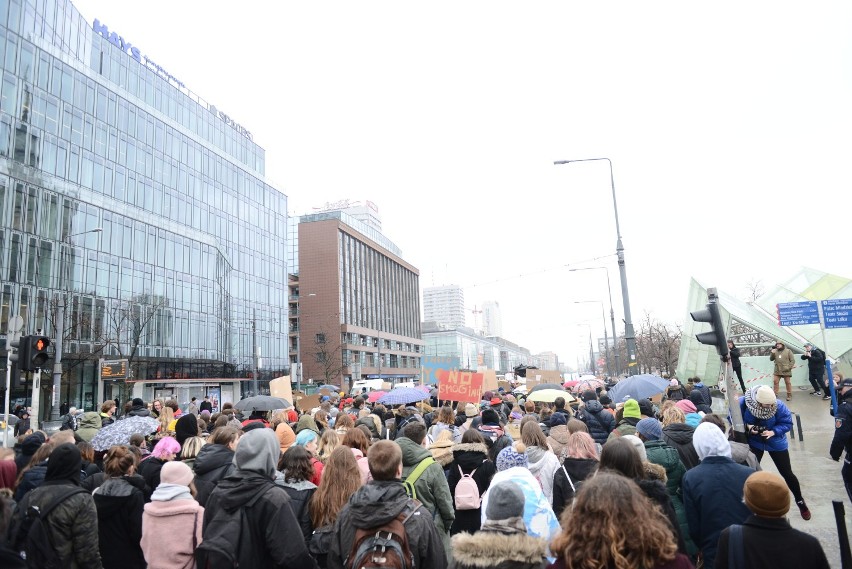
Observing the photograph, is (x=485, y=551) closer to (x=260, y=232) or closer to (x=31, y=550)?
(x=31, y=550)

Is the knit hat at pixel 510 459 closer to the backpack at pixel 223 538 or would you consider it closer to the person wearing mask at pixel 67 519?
the backpack at pixel 223 538

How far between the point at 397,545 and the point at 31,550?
3046mm

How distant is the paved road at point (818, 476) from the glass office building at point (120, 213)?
3263 cm

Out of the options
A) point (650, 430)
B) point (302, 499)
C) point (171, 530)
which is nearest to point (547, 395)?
point (650, 430)

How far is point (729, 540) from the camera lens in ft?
11.2

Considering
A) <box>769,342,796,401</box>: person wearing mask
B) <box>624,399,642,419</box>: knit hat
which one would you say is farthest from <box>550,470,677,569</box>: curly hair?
<box>769,342,796,401</box>: person wearing mask

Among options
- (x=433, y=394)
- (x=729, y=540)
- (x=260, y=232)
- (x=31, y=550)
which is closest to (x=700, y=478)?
(x=729, y=540)

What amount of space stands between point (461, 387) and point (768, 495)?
10419 millimetres

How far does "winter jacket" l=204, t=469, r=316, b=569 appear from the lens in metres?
3.79

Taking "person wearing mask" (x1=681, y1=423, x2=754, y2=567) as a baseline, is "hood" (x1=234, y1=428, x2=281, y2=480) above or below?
above

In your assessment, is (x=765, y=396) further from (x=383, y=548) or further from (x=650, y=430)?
(x=383, y=548)

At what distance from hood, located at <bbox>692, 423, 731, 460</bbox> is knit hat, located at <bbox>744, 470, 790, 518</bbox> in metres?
1.51

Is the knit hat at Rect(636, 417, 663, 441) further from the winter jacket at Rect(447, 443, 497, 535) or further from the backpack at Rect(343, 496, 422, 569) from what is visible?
the backpack at Rect(343, 496, 422, 569)

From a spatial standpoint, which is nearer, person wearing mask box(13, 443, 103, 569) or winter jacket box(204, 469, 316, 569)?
winter jacket box(204, 469, 316, 569)
